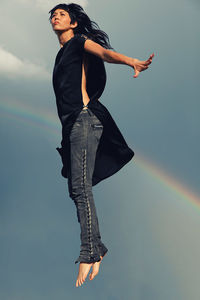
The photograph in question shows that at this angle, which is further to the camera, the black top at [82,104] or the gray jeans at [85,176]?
the black top at [82,104]

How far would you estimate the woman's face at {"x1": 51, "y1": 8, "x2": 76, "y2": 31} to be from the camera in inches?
225

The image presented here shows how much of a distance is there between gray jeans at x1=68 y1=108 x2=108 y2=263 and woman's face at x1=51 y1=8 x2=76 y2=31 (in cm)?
141

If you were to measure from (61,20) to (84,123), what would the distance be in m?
1.71

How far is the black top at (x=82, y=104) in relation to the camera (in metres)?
5.36

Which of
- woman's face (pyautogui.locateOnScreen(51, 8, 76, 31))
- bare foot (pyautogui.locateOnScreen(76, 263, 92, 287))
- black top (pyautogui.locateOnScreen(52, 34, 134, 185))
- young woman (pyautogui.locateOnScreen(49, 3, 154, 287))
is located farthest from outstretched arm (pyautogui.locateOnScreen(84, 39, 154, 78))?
bare foot (pyautogui.locateOnScreen(76, 263, 92, 287))

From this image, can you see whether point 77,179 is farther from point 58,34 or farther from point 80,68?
point 58,34

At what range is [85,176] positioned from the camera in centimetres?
523

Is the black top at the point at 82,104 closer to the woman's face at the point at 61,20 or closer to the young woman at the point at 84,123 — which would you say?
the young woman at the point at 84,123

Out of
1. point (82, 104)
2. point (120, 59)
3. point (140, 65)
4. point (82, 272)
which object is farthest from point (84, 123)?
point (82, 272)

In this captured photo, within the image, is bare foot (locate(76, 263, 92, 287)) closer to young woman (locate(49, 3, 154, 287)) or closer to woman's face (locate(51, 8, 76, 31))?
young woman (locate(49, 3, 154, 287))

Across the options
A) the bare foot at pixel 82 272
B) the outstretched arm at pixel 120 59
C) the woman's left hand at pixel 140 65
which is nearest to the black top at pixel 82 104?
the outstretched arm at pixel 120 59

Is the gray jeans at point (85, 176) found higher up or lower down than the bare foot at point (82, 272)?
higher up

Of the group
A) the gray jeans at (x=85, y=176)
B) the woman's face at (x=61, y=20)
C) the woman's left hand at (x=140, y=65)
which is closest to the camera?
the woman's left hand at (x=140, y=65)

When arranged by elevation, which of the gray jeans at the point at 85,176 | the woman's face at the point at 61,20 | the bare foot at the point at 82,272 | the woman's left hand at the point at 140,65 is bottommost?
the bare foot at the point at 82,272
